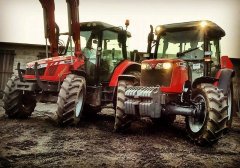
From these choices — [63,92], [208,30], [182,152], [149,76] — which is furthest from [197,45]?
Answer: [63,92]

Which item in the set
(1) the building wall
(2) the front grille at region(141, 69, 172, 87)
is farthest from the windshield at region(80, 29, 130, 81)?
(1) the building wall

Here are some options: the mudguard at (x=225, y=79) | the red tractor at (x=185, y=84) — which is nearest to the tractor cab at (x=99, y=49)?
the red tractor at (x=185, y=84)

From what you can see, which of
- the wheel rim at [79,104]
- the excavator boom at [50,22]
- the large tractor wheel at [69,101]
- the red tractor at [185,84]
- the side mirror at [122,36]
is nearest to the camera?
the red tractor at [185,84]

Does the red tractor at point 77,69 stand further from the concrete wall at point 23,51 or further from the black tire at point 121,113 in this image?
the concrete wall at point 23,51

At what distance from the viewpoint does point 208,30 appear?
228 inches

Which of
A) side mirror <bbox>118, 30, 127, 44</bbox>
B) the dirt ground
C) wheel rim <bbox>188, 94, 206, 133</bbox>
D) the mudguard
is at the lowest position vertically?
the dirt ground

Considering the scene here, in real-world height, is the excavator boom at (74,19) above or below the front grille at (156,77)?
above

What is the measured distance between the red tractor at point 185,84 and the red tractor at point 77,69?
106cm

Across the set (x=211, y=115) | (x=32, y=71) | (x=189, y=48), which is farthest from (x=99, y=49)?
(x=211, y=115)

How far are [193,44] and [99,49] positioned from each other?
233 centimetres

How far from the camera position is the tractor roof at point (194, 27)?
5.80 metres

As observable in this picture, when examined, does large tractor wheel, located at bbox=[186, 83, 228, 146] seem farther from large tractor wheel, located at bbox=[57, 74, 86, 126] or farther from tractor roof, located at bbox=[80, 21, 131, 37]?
tractor roof, located at bbox=[80, 21, 131, 37]

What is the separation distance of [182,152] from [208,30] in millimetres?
2674

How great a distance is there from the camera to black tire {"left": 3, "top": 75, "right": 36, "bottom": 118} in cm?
673
